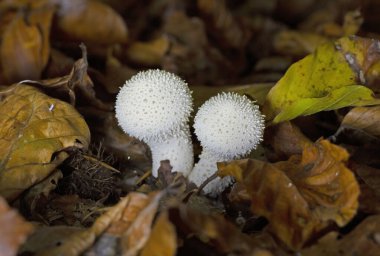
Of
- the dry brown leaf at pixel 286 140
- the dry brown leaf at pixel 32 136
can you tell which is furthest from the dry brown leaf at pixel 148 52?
the dry brown leaf at pixel 286 140

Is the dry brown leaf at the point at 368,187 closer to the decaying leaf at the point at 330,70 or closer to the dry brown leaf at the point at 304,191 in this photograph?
the dry brown leaf at the point at 304,191

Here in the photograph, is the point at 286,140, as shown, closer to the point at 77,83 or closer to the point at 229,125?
the point at 229,125

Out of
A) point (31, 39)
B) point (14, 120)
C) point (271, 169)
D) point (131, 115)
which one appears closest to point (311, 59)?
point (271, 169)

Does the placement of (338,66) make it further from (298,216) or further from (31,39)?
(31,39)

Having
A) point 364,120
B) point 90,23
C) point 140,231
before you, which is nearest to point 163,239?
point 140,231

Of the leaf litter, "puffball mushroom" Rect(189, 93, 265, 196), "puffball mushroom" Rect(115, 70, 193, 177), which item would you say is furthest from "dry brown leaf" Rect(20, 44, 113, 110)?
"puffball mushroom" Rect(189, 93, 265, 196)

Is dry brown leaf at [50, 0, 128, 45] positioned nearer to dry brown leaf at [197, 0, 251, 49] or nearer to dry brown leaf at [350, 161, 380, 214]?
dry brown leaf at [197, 0, 251, 49]

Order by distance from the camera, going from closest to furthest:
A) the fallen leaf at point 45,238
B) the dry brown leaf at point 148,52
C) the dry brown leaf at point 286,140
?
the fallen leaf at point 45,238 → the dry brown leaf at point 286,140 → the dry brown leaf at point 148,52
